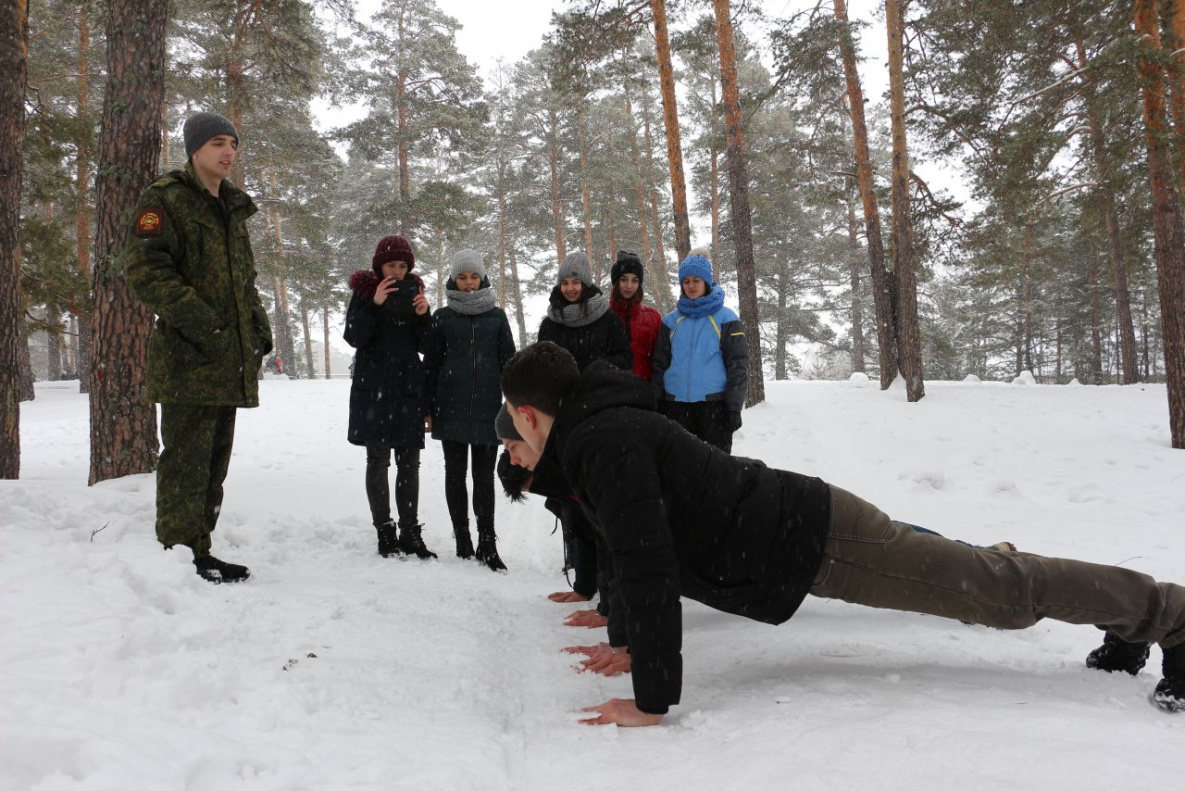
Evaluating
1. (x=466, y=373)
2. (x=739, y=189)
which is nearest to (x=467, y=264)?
(x=466, y=373)

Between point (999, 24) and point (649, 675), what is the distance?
10.9 metres

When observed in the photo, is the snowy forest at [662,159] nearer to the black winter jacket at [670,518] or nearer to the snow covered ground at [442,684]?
the snow covered ground at [442,684]

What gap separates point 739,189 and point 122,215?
9.51 meters

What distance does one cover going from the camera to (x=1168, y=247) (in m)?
8.27

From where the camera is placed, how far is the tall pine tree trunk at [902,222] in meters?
11.5

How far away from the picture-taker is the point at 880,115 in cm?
2742

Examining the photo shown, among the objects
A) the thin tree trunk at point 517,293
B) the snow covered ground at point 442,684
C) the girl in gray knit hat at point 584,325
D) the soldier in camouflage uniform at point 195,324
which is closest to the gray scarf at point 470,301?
the girl in gray knit hat at point 584,325

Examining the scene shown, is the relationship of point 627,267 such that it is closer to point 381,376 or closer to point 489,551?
point 381,376

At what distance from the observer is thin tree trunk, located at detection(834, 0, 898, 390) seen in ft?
41.1

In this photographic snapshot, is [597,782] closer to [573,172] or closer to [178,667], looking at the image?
[178,667]

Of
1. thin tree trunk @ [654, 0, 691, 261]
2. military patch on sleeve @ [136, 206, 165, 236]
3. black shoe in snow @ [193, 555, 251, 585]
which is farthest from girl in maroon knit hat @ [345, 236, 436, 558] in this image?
thin tree trunk @ [654, 0, 691, 261]

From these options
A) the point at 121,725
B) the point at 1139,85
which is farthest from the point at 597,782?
the point at 1139,85

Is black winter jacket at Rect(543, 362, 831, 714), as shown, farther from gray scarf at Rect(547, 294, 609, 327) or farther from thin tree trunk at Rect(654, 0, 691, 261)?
thin tree trunk at Rect(654, 0, 691, 261)

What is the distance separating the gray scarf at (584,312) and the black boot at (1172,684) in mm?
3273
